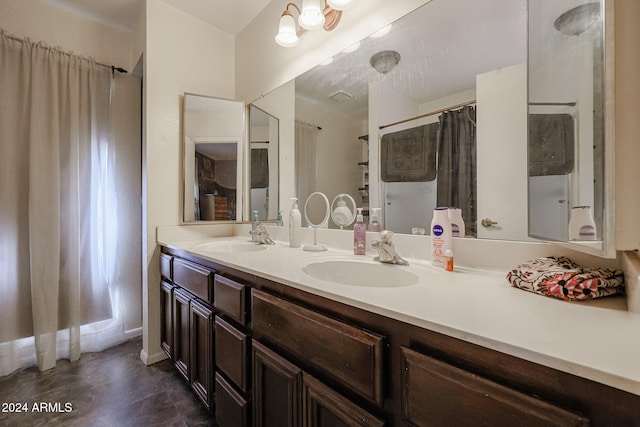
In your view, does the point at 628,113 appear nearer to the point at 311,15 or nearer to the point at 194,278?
the point at 311,15

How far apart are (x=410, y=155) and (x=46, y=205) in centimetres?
222

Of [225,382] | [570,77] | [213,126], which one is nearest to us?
[570,77]

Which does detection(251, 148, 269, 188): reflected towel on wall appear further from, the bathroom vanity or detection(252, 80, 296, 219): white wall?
the bathroom vanity

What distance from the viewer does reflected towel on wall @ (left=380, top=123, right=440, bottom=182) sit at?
3.42 feet

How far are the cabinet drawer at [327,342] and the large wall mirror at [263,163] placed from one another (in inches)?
41.3

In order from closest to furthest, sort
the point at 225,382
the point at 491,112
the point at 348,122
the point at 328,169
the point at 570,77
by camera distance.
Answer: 1. the point at 570,77
2. the point at 491,112
3. the point at 225,382
4. the point at 348,122
5. the point at 328,169

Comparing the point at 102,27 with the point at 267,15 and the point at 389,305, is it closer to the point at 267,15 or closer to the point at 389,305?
the point at 267,15

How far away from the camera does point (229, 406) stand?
1013 mm

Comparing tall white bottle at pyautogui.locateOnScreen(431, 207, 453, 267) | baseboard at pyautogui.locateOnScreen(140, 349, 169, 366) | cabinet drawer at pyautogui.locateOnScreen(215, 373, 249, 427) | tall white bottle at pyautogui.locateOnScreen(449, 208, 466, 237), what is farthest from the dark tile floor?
tall white bottle at pyautogui.locateOnScreen(449, 208, 466, 237)

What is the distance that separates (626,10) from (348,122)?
0.93 m

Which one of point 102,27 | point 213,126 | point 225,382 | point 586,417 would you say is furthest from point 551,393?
point 102,27

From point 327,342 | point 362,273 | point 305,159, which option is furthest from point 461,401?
point 305,159

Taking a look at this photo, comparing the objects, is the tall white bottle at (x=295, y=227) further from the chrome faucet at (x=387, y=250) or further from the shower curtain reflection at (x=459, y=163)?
the shower curtain reflection at (x=459, y=163)

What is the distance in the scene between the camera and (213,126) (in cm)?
198
